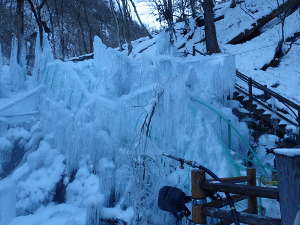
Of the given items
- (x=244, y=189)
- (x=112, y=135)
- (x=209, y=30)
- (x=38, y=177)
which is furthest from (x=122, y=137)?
(x=209, y=30)

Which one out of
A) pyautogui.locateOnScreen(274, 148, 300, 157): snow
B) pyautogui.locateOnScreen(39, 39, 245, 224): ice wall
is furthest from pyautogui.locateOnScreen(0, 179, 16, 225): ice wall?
pyautogui.locateOnScreen(274, 148, 300, 157): snow

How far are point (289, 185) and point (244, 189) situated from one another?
114cm

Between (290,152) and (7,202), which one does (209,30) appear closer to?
(7,202)

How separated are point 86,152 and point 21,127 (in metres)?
2.24

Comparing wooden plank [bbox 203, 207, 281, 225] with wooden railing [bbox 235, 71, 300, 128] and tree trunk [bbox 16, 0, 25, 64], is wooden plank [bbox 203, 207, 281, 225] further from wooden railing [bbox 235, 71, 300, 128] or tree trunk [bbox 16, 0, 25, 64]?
tree trunk [bbox 16, 0, 25, 64]

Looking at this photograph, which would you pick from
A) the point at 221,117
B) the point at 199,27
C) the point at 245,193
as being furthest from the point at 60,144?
the point at 199,27

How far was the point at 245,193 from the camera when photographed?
318 cm

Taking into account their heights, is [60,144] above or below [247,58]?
below

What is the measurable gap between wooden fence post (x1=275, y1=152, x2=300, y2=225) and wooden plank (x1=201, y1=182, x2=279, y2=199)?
0.77m

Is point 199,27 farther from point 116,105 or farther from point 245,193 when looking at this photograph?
point 245,193

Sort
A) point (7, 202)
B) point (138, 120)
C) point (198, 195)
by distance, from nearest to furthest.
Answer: point (198, 195), point (138, 120), point (7, 202)

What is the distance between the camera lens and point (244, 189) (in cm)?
321

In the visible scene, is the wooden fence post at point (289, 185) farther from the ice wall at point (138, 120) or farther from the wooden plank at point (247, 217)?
the ice wall at point (138, 120)

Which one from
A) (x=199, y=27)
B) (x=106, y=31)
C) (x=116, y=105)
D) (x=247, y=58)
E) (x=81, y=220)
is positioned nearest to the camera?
(x=81, y=220)
